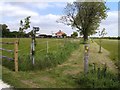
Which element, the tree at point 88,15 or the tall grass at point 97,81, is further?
the tree at point 88,15

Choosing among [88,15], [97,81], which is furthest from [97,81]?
[88,15]


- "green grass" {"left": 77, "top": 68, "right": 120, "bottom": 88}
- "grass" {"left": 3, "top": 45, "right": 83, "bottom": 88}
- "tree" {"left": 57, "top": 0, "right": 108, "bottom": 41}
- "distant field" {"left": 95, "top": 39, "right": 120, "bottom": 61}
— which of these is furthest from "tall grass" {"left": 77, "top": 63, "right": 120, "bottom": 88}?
"tree" {"left": 57, "top": 0, "right": 108, "bottom": 41}

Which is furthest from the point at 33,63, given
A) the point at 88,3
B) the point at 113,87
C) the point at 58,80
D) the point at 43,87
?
the point at 88,3

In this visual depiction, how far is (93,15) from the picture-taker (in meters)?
53.1

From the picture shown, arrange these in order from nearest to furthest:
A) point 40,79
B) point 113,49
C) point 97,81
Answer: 1. point 97,81
2. point 40,79
3. point 113,49

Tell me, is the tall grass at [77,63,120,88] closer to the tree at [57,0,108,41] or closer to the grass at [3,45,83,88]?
the grass at [3,45,83,88]

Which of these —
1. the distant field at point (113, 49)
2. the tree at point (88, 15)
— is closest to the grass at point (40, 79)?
the distant field at point (113, 49)

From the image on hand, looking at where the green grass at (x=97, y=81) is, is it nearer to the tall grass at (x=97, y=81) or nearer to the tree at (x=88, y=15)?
the tall grass at (x=97, y=81)

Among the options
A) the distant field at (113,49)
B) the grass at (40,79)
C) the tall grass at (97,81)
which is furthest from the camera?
the distant field at (113,49)

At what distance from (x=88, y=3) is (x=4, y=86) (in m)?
44.0

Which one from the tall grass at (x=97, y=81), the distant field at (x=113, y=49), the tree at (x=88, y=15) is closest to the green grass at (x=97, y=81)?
the tall grass at (x=97, y=81)

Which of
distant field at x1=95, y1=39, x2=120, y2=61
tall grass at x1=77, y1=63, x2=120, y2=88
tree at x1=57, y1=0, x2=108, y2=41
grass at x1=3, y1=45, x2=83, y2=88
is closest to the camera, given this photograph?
grass at x1=3, y1=45, x2=83, y2=88

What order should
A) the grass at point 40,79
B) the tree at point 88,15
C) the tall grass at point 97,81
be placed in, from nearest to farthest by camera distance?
the grass at point 40,79 → the tall grass at point 97,81 → the tree at point 88,15

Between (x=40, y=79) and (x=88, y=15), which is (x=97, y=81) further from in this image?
(x=88, y=15)
